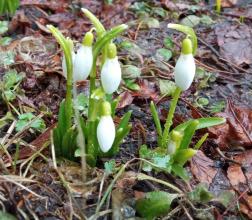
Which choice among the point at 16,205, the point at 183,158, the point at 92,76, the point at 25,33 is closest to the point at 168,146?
the point at 183,158

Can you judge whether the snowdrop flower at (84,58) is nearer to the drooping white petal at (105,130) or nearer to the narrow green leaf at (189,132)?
the drooping white petal at (105,130)

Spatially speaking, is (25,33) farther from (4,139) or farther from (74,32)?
(4,139)

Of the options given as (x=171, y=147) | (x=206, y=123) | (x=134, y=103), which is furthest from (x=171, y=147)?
(x=134, y=103)

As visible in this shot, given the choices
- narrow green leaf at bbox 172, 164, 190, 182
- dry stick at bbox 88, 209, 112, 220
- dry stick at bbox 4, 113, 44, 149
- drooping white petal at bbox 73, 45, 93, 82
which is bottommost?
dry stick at bbox 88, 209, 112, 220

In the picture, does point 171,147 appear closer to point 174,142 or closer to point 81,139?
point 174,142

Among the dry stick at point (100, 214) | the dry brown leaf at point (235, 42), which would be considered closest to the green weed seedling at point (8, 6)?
the dry brown leaf at point (235, 42)

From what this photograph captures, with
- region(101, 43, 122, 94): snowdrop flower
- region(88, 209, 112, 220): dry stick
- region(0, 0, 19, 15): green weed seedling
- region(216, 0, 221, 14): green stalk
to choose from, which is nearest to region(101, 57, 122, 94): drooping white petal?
region(101, 43, 122, 94): snowdrop flower

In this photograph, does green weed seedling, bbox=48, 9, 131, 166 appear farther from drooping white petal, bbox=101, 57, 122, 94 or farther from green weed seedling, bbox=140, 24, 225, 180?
green weed seedling, bbox=140, 24, 225, 180
